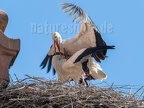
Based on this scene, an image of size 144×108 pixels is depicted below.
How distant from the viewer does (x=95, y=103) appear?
5852mm

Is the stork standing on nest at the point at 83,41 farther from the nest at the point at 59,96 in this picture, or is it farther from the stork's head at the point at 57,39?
the nest at the point at 59,96

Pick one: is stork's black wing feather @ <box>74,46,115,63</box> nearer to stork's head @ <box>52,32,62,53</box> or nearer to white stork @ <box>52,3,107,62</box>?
white stork @ <box>52,3,107,62</box>

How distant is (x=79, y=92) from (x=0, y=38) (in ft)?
2.85

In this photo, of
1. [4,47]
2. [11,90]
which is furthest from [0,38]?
[11,90]

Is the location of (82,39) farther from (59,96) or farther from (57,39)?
(59,96)

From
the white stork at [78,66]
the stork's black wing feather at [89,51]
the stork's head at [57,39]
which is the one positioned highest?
the stork's head at [57,39]


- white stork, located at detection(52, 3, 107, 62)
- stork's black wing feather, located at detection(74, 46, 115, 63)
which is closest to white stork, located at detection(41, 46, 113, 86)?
stork's black wing feather, located at detection(74, 46, 115, 63)

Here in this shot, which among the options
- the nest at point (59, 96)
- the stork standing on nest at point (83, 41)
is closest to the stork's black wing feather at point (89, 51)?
the stork standing on nest at point (83, 41)

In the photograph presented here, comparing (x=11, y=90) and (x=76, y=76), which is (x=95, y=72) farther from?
(x=11, y=90)

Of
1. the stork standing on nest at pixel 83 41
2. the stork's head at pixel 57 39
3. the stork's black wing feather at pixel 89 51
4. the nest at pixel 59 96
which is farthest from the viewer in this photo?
the stork's head at pixel 57 39

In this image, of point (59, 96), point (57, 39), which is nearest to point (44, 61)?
point (57, 39)

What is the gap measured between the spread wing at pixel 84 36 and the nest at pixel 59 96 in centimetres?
244

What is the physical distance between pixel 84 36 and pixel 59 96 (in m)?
2.98

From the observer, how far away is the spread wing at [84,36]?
28.1 ft
